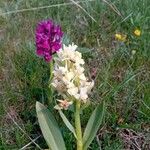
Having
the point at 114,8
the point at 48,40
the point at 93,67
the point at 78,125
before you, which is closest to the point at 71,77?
the point at 78,125

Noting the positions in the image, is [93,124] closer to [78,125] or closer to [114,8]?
[78,125]

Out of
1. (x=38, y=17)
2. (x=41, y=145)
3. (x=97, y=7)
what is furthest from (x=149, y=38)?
(x=41, y=145)

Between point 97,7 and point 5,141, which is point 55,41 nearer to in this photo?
point 5,141

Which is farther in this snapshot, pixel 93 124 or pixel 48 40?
pixel 48 40

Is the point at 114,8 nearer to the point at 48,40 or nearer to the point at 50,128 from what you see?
the point at 48,40

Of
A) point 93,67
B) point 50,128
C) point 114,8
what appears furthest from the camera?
point 114,8

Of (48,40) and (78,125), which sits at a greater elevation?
(48,40)

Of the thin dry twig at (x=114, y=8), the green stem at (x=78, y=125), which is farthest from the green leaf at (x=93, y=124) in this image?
the thin dry twig at (x=114, y=8)

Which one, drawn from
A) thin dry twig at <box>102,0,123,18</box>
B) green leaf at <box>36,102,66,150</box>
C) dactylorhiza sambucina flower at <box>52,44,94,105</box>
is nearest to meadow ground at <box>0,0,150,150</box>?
thin dry twig at <box>102,0,123,18</box>

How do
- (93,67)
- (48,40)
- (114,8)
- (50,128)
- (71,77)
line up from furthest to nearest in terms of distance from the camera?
1. (114,8)
2. (93,67)
3. (48,40)
4. (50,128)
5. (71,77)
